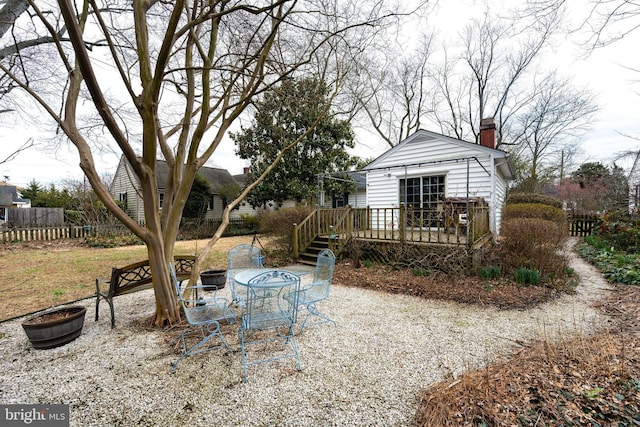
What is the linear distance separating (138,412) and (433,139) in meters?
10.0

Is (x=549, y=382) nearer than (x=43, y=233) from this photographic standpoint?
Yes

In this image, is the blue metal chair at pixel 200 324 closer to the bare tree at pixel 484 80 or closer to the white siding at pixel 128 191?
the white siding at pixel 128 191

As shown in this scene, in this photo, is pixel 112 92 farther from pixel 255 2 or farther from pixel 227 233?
pixel 227 233

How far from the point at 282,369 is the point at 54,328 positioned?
9.69ft

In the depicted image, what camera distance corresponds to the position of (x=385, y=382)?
2.57 meters

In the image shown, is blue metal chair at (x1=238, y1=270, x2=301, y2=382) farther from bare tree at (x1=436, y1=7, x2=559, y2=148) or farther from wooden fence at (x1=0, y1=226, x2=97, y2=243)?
bare tree at (x1=436, y1=7, x2=559, y2=148)

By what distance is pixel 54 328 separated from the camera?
3.25 metres

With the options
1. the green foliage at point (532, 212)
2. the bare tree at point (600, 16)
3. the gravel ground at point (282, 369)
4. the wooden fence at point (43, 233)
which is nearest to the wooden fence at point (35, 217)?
the wooden fence at point (43, 233)

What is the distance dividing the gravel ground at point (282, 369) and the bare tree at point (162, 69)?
96 cm

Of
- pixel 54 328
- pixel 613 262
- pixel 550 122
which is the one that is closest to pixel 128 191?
pixel 54 328

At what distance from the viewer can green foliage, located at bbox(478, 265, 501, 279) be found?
5.68 metres

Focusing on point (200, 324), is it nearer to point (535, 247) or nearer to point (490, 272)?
point (490, 272)

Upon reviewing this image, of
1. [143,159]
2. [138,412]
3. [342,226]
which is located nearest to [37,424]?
[138,412]

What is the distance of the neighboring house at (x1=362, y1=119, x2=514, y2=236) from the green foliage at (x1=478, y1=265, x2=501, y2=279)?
253cm
